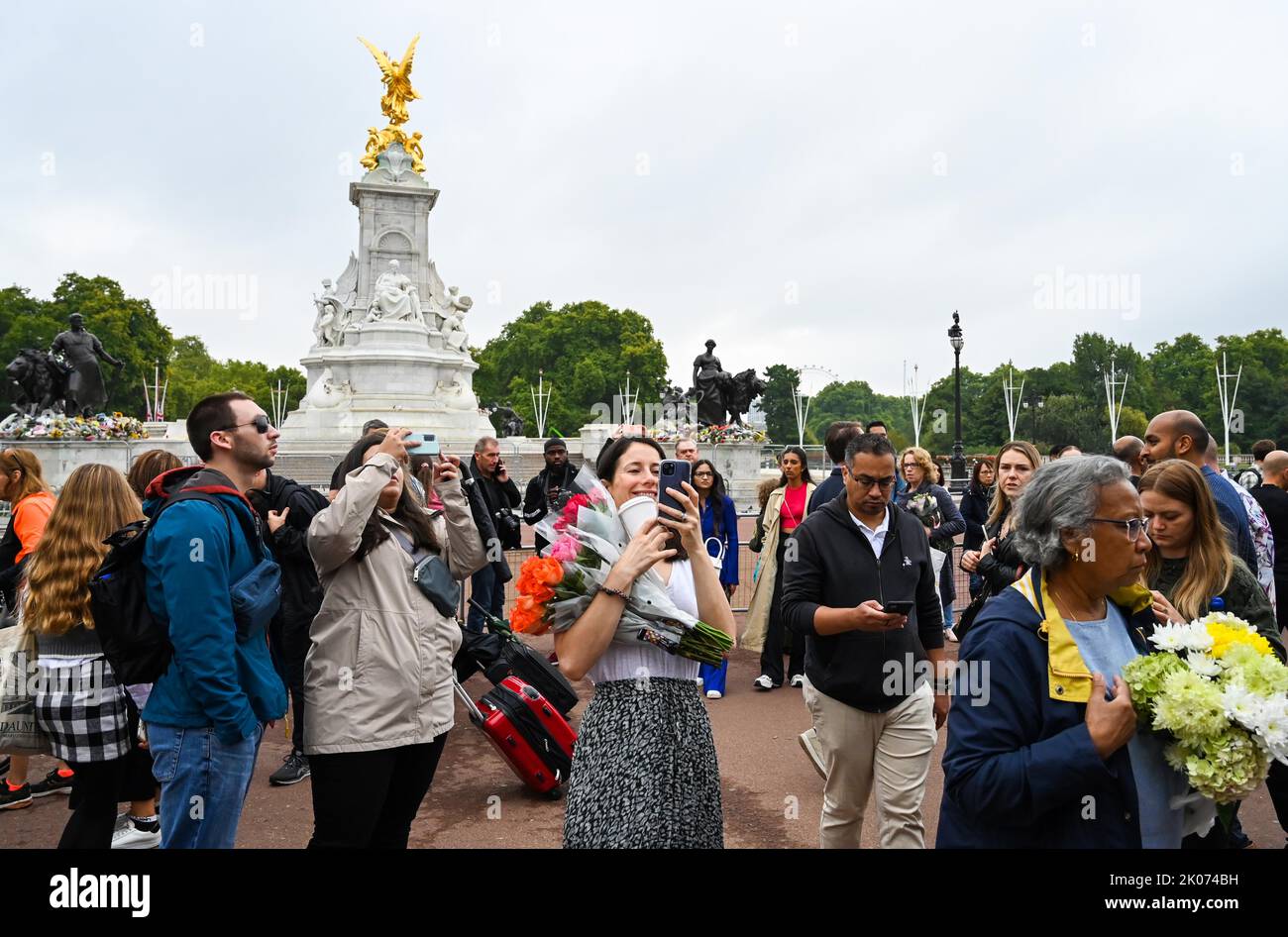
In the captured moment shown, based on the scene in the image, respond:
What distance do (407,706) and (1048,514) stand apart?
7.59 feet

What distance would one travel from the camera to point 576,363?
74.8 metres

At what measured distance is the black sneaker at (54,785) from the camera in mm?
5477

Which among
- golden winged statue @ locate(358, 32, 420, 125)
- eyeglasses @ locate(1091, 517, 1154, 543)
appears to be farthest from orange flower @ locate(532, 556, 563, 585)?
golden winged statue @ locate(358, 32, 420, 125)

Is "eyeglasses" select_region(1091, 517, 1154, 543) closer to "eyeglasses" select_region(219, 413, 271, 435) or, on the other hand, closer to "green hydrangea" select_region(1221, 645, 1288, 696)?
"green hydrangea" select_region(1221, 645, 1288, 696)

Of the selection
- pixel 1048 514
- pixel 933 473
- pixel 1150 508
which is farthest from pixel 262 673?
Answer: pixel 933 473

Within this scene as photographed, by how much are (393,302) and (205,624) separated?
3251 cm

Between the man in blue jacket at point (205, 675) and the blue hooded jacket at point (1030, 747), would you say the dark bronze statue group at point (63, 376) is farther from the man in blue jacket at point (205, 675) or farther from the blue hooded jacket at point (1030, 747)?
the blue hooded jacket at point (1030, 747)

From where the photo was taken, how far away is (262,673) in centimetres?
338

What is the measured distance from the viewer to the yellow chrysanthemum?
2.46 meters

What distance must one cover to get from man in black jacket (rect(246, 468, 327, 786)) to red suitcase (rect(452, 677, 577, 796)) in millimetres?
1039

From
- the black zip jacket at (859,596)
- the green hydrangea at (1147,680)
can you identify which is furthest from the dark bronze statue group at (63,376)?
the green hydrangea at (1147,680)

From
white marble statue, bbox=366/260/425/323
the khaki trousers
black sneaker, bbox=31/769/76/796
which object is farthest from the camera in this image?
white marble statue, bbox=366/260/425/323

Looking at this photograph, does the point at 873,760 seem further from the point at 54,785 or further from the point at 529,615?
the point at 54,785
